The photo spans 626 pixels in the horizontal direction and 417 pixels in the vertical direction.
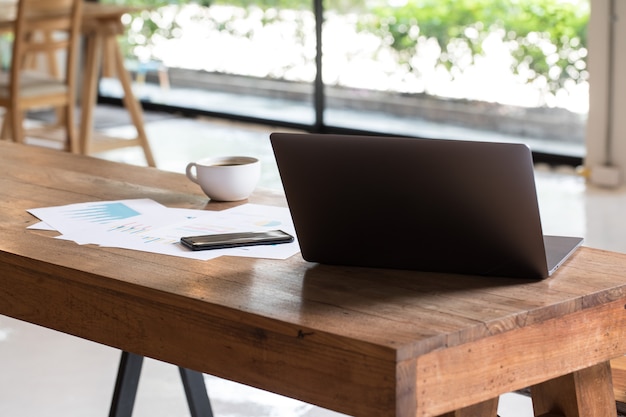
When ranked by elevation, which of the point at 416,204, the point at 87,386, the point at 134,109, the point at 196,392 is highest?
the point at 416,204

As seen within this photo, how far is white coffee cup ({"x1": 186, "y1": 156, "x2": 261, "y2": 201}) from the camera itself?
1551 millimetres

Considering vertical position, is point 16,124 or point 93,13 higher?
point 93,13

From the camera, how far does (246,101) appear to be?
228 inches

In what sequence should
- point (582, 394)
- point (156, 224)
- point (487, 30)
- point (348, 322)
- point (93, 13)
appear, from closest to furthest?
point (348, 322)
point (582, 394)
point (156, 224)
point (93, 13)
point (487, 30)

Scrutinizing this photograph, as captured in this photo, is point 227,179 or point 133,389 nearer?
point 227,179

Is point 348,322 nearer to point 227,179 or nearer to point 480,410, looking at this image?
point 480,410

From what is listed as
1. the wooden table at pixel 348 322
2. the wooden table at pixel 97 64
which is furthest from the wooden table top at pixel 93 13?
the wooden table at pixel 348 322

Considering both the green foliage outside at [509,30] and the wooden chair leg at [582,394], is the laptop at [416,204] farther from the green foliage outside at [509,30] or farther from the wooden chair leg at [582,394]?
the green foliage outside at [509,30]

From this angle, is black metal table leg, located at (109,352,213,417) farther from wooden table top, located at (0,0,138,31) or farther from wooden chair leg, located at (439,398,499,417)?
wooden table top, located at (0,0,138,31)

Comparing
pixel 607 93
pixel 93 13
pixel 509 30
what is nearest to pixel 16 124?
pixel 93 13

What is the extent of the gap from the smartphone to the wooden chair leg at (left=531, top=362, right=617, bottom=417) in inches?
15.4

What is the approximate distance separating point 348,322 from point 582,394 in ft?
1.26

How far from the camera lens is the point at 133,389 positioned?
6.22ft

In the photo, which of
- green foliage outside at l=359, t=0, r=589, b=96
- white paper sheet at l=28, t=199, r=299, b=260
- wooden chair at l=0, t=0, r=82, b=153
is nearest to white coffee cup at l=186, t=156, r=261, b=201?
white paper sheet at l=28, t=199, r=299, b=260
